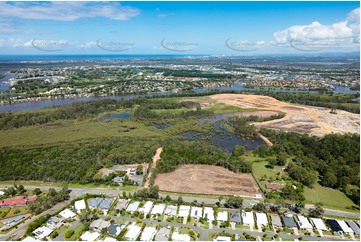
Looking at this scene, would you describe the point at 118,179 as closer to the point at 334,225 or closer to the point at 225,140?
the point at 225,140

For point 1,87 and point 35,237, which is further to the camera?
point 1,87

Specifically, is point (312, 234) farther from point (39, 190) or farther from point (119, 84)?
point (119, 84)

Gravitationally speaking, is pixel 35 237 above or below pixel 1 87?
below

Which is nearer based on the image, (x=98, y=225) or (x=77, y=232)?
(x=77, y=232)

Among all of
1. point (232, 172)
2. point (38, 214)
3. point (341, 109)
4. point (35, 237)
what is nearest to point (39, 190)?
point (38, 214)

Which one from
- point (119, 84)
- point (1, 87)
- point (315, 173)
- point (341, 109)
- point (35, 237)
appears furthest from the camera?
point (119, 84)

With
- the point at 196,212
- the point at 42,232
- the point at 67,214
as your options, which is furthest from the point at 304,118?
the point at 42,232

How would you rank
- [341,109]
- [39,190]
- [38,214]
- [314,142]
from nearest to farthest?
[38,214], [39,190], [314,142], [341,109]
